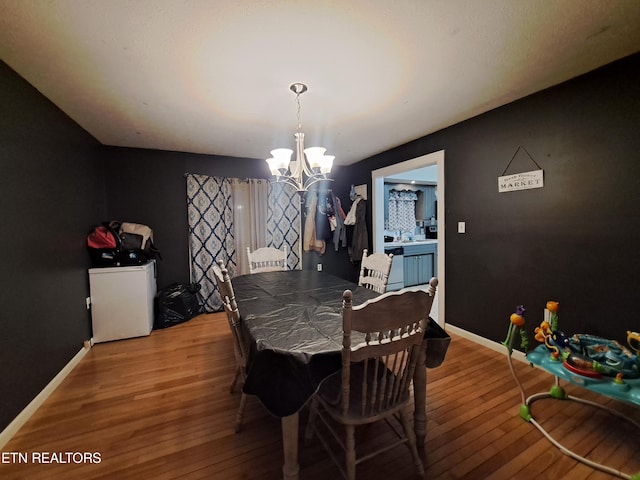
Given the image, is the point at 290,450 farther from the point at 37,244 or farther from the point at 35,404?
the point at 37,244

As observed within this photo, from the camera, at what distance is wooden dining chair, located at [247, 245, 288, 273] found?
2.96 meters

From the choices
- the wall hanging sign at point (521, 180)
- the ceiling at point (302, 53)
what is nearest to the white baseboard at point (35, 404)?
the ceiling at point (302, 53)

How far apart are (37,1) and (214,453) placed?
2.33 metres

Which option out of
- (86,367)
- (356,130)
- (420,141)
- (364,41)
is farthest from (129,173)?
(420,141)

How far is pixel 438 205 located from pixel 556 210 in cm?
110

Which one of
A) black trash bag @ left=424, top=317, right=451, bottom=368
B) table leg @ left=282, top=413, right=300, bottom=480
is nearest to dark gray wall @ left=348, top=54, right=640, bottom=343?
black trash bag @ left=424, top=317, right=451, bottom=368

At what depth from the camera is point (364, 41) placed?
1500mm

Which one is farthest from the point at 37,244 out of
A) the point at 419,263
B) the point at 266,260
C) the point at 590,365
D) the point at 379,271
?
the point at 419,263

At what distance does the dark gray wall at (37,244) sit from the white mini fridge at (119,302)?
4.6 inches

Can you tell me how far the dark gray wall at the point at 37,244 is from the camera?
1.61 metres

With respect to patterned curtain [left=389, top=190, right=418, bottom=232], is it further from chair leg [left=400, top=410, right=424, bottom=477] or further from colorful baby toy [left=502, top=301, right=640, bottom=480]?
chair leg [left=400, top=410, right=424, bottom=477]

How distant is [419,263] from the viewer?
4.93m

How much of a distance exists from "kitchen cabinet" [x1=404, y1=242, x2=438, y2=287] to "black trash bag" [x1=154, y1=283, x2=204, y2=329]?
11.3 feet

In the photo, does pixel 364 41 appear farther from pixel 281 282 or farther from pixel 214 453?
pixel 214 453
